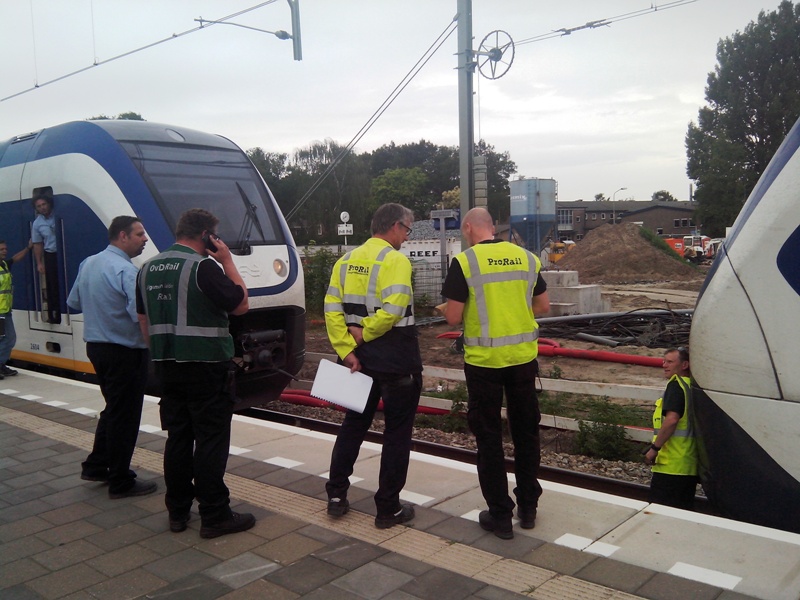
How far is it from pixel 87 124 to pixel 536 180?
55.5 feet

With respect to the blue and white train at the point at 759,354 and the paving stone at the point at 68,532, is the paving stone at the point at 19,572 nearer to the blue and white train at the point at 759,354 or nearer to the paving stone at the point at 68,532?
the paving stone at the point at 68,532

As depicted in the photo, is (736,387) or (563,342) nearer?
(736,387)

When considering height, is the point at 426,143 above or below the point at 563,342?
above

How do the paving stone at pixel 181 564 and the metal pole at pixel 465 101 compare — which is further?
the metal pole at pixel 465 101

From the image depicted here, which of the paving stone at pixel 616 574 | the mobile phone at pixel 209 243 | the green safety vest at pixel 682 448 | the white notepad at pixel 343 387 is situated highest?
the mobile phone at pixel 209 243

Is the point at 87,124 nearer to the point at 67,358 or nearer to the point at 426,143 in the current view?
the point at 67,358

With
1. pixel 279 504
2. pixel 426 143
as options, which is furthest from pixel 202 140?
pixel 426 143

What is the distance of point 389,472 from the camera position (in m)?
4.18

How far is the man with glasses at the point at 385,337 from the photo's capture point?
13.6ft

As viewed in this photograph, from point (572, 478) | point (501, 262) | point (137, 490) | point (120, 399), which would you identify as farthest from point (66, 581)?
point (572, 478)

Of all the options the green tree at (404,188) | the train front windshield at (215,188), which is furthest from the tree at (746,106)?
the train front windshield at (215,188)

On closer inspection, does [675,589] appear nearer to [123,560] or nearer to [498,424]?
[498,424]

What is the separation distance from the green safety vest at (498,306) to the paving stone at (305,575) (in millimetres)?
1361

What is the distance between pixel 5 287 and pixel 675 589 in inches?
333
